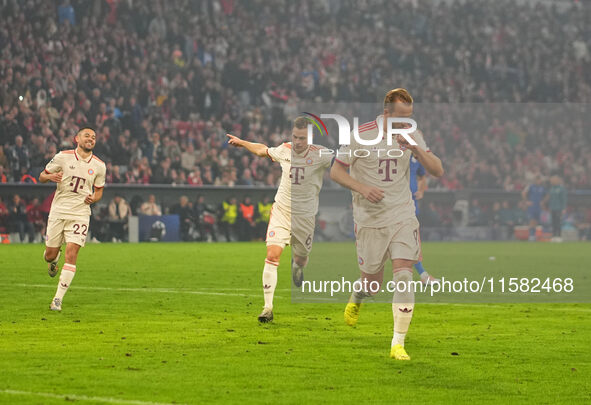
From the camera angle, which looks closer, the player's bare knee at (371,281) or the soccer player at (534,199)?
the player's bare knee at (371,281)

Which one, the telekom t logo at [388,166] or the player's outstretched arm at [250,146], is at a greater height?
the player's outstretched arm at [250,146]

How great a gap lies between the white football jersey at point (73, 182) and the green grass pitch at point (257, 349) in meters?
1.22

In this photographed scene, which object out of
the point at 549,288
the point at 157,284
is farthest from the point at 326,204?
the point at 549,288

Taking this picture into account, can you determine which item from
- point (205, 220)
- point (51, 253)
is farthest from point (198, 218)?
point (51, 253)

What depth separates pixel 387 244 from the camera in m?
9.74

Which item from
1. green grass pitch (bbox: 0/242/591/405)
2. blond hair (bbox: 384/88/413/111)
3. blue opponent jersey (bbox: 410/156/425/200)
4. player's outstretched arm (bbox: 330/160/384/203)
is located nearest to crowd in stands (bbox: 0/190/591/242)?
blue opponent jersey (bbox: 410/156/425/200)

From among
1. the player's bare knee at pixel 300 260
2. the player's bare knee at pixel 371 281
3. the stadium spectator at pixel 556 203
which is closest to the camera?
the player's bare knee at pixel 371 281

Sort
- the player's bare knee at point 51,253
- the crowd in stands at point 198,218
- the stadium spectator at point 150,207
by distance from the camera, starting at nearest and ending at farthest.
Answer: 1. the player's bare knee at point 51,253
2. the crowd in stands at point 198,218
3. the stadium spectator at point 150,207

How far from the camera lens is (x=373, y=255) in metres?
9.86

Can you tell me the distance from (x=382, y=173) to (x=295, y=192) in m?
3.23

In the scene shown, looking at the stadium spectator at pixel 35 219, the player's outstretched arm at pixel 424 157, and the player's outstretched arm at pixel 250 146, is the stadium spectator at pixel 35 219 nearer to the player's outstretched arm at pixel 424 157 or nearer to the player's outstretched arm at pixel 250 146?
the player's outstretched arm at pixel 250 146

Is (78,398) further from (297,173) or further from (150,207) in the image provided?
(150,207)

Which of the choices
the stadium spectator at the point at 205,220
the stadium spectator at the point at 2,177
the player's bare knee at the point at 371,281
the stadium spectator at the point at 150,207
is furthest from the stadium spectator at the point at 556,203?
the player's bare knee at the point at 371,281

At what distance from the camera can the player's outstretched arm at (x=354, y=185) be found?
9.47 m
